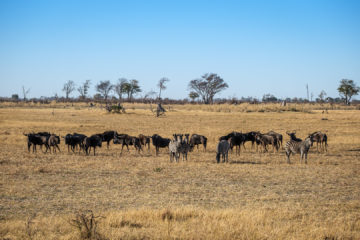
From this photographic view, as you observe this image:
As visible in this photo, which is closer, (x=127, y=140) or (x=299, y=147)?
(x=299, y=147)

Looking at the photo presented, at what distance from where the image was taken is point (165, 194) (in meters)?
11.3

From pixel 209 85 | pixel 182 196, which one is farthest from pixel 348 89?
pixel 182 196

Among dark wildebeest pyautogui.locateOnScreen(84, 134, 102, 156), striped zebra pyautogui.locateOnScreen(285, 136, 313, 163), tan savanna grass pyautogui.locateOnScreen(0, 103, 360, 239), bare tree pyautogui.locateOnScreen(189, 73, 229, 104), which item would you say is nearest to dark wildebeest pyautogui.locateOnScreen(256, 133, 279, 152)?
tan savanna grass pyautogui.locateOnScreen(0, 103, 360, 239)

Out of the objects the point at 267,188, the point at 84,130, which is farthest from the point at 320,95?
the point at 267,188

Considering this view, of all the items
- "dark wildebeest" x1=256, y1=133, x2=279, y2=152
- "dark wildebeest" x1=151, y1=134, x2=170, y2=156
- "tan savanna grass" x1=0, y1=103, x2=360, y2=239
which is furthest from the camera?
"dark wildebeest" x1=256, y1=133, x2=279, y2=152

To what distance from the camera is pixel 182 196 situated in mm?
11078

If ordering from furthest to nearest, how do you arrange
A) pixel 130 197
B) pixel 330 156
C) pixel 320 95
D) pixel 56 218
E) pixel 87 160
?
1. pixel 320 95
2. pixel 330 156
3. pixel 87 160
4. pixel 130 197
5. pixel 56 218

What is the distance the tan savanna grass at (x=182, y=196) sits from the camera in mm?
7684

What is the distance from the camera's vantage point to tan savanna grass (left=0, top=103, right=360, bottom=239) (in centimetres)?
768

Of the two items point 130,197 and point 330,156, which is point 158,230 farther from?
point 330,156

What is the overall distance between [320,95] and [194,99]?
114 ft

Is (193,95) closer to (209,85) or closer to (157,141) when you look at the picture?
(209,85)

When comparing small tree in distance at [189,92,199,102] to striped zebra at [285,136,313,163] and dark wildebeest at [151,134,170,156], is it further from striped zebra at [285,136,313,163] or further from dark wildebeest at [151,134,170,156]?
striped zebra at [285,136,313,163]

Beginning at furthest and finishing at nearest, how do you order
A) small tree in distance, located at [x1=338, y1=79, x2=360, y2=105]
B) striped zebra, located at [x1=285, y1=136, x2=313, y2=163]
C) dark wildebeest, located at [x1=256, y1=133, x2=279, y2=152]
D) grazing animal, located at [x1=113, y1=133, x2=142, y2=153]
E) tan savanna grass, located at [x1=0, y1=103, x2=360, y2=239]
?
small tree in distance, located at [x1=338, y1=79, x2=360, y2=105], dark wildebeest, located at [x1=256, y1=133, x2=279, y2=152], grazing animal, located at [x1=113, y1=133, x2=142, y2=153], striped zebra, located at [x1=285, y1=136, x2=313, y2=163], tan savanna grass, located at [x1=0, y1=103, x2=360, y2=239]
